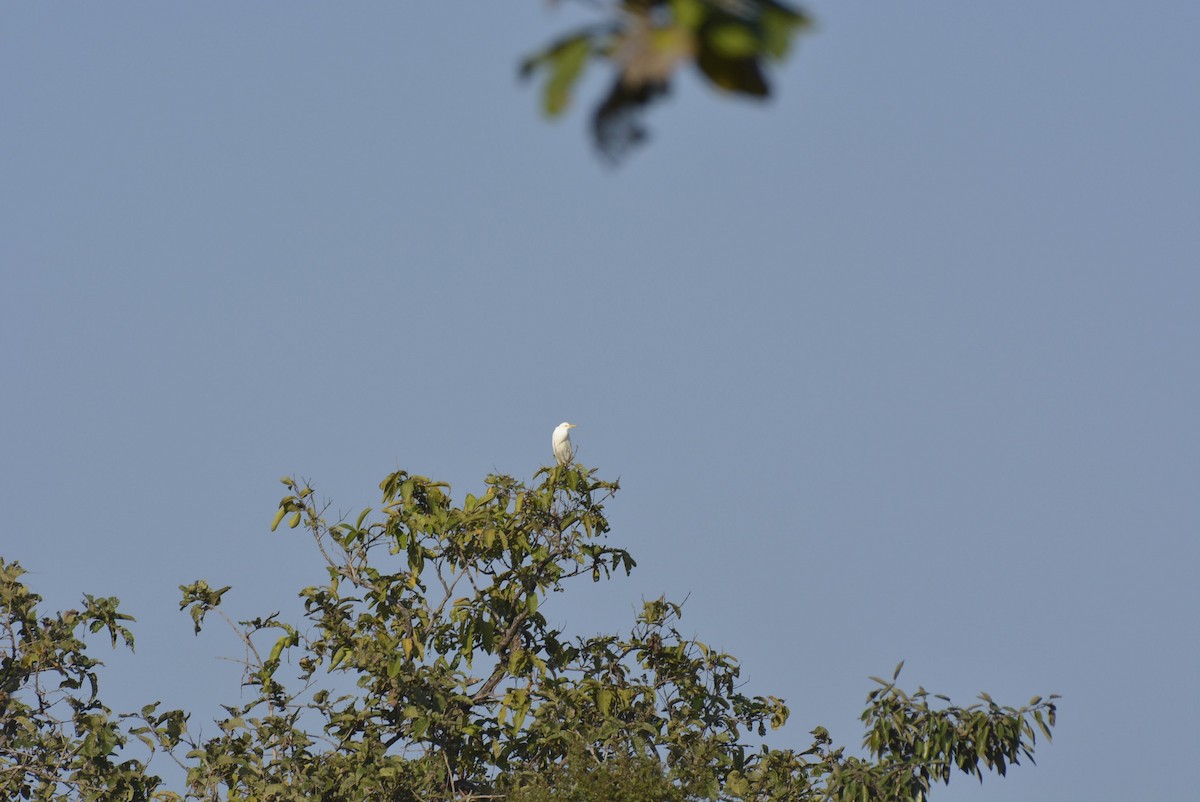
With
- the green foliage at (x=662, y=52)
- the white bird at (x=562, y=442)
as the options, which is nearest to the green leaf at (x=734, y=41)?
the green foliage at (x=662, y=52)

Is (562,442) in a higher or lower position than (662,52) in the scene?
higher

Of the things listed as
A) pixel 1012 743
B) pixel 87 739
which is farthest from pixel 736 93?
pixel 87 739

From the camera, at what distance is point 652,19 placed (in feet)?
9.85

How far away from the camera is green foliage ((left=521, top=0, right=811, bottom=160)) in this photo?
2893 mm

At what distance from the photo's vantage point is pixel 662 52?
2.92m

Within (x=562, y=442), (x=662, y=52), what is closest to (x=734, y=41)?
(x=662, y=52)

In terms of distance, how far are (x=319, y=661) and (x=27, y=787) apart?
2810mm

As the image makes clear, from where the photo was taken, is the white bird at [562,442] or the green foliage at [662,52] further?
the white bird at [562,442]

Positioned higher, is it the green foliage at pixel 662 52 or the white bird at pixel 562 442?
the white bird at pixel 562 442

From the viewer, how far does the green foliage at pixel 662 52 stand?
289cm

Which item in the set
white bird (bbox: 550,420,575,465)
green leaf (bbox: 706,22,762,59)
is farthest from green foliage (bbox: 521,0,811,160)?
white bird (bbox: 550,420,575,465)

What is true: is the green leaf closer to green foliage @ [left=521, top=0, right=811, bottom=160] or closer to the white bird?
green foliage @ [left=521, top=0, right=811, bottom=160]

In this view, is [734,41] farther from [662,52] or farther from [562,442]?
[562,442]

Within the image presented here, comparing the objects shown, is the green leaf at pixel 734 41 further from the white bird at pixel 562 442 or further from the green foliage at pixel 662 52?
the white bird at pixel 562 442
